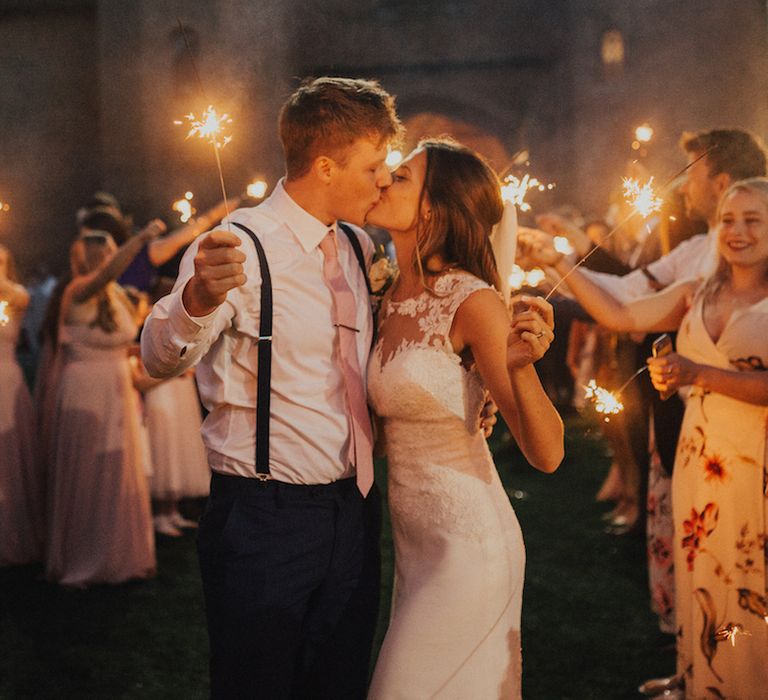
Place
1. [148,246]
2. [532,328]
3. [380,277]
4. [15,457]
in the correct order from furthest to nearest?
[148,246], [15,457], [380,277], [532,328]

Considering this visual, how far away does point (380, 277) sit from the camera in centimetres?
275

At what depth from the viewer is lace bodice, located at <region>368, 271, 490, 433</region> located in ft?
8.27

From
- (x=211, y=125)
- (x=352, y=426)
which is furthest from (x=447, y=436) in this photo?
(x=211, y=125)

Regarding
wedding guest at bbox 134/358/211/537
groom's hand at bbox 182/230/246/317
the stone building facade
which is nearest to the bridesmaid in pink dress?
wedding guest at bbox 134/358/211/537

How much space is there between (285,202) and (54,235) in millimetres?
20540

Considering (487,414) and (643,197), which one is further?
(487,414)

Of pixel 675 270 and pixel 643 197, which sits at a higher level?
pixel 643 197

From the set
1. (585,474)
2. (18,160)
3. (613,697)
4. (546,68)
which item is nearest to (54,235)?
(18,160)

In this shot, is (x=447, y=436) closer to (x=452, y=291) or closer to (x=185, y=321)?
(x=452, y=291)

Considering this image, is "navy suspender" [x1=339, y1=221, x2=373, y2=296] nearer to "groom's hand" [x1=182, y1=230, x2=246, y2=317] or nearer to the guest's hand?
"groom's hand" [x1=182, y1=230, x2=246, y2=317]

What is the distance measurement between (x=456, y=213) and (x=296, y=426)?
2.50 feet

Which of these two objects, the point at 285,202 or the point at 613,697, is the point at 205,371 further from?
the point at 613,697

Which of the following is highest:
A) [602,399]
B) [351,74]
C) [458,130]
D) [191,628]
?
[351,74]

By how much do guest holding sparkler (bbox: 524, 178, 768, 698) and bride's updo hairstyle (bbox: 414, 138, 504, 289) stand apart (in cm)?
96
